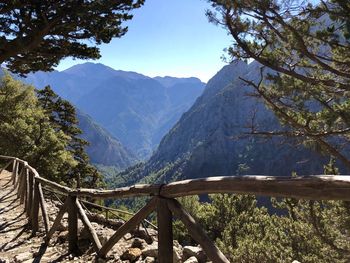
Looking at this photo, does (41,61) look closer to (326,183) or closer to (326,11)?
(326,11)

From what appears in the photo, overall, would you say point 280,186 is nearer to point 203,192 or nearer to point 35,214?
point 203,192

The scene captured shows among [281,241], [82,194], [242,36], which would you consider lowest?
[281,241]

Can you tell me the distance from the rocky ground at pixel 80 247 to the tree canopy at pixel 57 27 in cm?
497

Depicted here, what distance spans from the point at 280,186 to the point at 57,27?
9.60 metres

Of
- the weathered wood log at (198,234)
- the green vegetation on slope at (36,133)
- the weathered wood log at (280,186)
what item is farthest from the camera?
the green vegetation on slope at (36,133)

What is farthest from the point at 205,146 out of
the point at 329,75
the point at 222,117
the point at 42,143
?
the point at 329,75

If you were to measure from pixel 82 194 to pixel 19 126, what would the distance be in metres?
23.0

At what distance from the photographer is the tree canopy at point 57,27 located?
995 cm

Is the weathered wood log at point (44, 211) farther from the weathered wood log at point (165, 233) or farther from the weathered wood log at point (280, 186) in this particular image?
the weathered wood log at point (280, 186)

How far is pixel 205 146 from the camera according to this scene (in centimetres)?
17575

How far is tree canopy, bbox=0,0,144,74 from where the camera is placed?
9953 mm

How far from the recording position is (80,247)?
20.1 feet

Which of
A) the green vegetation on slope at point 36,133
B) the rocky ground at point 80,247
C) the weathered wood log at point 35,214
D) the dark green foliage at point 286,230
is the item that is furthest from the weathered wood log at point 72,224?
the green vegetation on slope at point 36,133

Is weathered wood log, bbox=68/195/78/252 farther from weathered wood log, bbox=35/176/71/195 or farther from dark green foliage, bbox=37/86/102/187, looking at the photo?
dark green foliage, bbox=37/86/102/187
